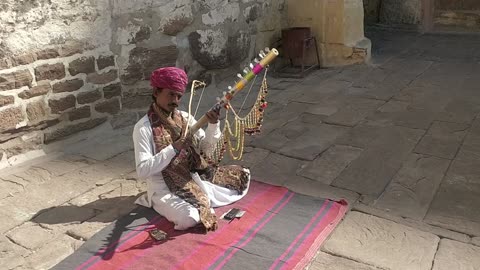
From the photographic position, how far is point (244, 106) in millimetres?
4328

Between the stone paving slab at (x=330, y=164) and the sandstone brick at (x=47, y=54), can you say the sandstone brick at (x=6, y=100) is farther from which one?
the stone paving slab at (x=330, y=164)

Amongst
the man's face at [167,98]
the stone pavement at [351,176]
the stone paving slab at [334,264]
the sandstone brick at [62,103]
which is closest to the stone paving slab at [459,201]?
the stone pavement at [351,176]

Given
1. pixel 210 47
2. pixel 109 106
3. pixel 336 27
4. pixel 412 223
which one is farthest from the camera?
pixel 336 27

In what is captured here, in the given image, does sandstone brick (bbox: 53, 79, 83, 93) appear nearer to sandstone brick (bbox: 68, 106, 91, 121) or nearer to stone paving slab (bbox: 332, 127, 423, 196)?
sandstone brick (bbox: 68, 106, 91, 121)

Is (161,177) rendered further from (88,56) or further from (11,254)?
(88,56)

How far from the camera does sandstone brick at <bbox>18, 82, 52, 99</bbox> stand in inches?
123

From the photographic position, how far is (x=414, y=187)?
2674 mm

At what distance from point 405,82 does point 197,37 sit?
2.26 m

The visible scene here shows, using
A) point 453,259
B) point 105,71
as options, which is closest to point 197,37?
point 105,71

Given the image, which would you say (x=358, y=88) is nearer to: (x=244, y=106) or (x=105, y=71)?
(x=244, y=106)

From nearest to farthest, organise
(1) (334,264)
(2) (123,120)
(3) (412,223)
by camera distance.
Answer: (1) (334,264) < (3) (412,223) < (2) (123,120)

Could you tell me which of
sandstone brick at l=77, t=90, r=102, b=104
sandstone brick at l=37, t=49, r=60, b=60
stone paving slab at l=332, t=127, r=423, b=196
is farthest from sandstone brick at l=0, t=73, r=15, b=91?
stone paving slab at l=332, t=127, r=423, b=196

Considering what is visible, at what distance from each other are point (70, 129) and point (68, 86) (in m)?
0.33

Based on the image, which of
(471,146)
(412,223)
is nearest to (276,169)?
(412,223)
